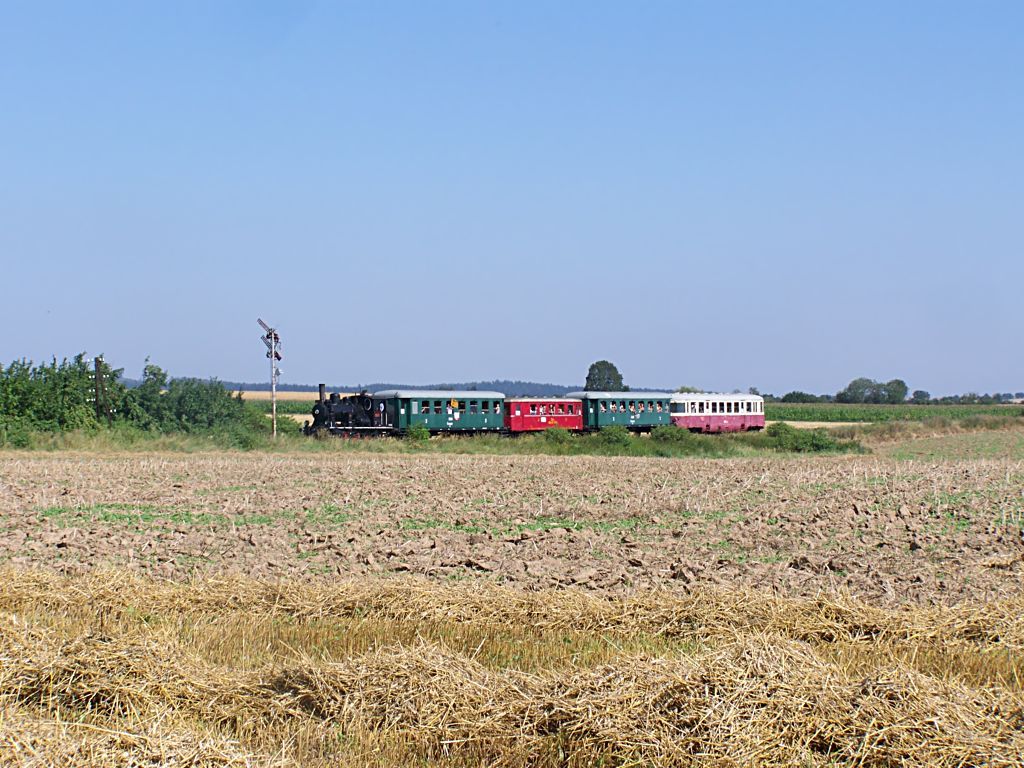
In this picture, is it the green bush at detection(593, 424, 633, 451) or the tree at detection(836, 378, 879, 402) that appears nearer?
the green bush at detection(593, 424, 633, 451)

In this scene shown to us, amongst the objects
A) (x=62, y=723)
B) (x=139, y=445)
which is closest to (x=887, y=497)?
(x=62, y=723)

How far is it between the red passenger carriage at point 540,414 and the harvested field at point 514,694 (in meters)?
43.4

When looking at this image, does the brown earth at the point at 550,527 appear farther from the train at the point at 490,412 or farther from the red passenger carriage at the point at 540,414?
the red passenger carriage at the point at 540,414

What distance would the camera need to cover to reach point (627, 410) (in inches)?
2344

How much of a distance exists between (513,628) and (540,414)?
4409 centimetres

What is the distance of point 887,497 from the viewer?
72.8 feet

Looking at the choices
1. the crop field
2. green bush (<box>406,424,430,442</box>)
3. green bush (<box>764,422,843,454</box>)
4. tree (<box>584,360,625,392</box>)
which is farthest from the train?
tree (<box>584,360,625,392</box>)

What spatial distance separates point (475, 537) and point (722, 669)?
9601mm

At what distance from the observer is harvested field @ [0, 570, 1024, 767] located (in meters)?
6.46

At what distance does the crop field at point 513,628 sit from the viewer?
6734 mm

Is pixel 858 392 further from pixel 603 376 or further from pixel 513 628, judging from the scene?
pixel 513 628

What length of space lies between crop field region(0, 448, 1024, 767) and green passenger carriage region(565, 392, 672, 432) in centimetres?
3408

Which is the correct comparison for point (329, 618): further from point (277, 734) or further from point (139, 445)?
point (139, 445)

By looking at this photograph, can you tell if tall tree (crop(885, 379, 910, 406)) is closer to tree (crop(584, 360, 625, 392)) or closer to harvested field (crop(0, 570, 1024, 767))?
tree (crop(584, 360, 625, 392))
